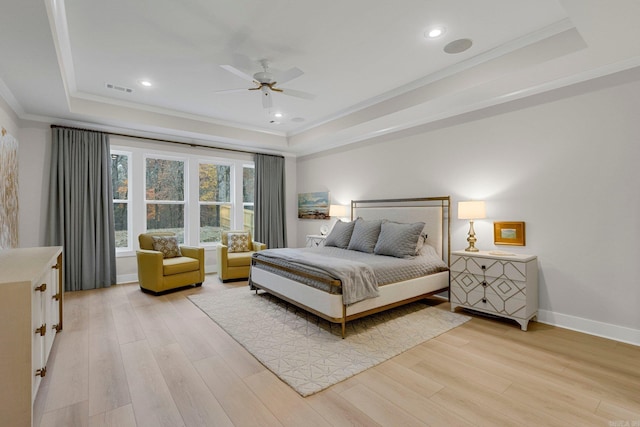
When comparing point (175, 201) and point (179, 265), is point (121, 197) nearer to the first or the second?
point (175, 201)

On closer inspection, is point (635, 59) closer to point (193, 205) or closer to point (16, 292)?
point (16, 292)

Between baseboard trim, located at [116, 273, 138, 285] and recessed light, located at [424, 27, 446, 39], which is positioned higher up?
recessed light, located at [424, 27, 446, 39]

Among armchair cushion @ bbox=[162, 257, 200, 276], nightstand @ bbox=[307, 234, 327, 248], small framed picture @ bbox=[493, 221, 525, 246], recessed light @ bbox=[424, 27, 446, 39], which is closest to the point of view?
recessed light @ bbox=[424, 27, 446, 39]

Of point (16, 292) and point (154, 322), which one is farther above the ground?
point (16, 292)

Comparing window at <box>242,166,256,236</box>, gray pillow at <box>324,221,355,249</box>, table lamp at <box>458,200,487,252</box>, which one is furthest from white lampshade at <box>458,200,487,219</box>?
window at <box>242,166,256,236</box>

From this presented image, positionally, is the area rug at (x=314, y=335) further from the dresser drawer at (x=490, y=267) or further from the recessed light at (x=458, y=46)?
the recessed light at (x=458, y=46)

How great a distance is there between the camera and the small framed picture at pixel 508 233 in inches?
137

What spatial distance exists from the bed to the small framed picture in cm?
63

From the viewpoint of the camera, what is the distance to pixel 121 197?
5.20 metres

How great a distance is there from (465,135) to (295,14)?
106 inches

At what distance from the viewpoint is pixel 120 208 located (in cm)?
520

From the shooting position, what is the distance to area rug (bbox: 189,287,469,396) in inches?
91.9

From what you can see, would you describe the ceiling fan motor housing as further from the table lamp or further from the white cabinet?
the table lamp

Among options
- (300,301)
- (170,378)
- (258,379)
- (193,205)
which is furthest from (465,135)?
(193,205)
